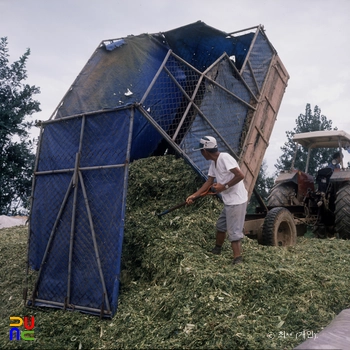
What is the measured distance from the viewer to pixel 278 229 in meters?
6.07

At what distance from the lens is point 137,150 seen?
229 inches

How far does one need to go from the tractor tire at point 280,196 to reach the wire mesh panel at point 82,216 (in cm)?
455

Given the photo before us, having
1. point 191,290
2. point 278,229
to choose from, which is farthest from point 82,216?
point 278,229

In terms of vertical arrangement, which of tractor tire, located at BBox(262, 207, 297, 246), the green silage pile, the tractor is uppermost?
the tractor

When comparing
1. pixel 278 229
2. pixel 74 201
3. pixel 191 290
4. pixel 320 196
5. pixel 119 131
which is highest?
pixel 119 131

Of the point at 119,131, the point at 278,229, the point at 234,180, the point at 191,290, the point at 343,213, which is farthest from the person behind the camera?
the point at 343,213

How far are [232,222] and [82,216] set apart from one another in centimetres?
168

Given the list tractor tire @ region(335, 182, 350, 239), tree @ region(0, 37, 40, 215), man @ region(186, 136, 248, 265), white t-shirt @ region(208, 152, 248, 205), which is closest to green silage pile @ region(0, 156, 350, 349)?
man @ region(186, 136, 248, 265)

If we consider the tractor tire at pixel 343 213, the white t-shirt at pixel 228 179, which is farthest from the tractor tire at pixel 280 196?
the white t-shirt at pixel 228 179

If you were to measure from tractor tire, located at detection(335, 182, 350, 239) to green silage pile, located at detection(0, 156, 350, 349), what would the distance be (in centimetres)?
211

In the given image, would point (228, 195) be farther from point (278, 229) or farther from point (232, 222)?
point (278, 229)

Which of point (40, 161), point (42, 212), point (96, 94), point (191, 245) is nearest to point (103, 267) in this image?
point (191, 245)

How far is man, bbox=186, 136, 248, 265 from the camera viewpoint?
4.36m

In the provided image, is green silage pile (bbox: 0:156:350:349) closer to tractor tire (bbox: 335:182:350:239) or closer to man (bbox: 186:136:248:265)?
man (bbox: 186:136:248:265)
